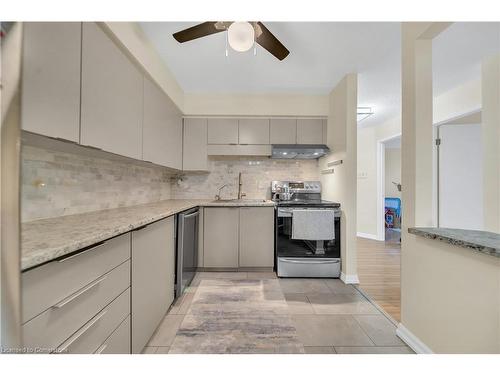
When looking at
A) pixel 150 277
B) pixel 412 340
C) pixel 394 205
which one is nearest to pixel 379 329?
pixel 412 340

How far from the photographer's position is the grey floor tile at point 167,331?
1.40 meters

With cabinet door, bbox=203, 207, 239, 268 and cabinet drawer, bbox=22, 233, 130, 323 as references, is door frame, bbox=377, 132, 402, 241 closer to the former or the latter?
cabinet door, bbox=203, 207, 239, 268

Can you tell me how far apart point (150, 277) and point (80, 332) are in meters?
0.60

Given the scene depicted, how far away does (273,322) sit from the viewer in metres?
1.63

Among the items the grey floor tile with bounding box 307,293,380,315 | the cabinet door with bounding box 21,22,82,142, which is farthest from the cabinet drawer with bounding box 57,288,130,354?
the grey floor tile with bounding box 307,293,380,315

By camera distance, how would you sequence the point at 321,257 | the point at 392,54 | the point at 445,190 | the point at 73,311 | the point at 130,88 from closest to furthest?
the point at 73,311 → the point at 130,88 → the point at 392,54 → the point at 321,257 → the point at 445,190

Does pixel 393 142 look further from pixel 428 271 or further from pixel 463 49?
pixel 428 271

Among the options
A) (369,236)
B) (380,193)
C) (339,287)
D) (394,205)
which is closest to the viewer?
(339,287)

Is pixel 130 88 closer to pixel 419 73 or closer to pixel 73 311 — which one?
pixel 73 311

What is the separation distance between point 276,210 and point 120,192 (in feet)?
5.64

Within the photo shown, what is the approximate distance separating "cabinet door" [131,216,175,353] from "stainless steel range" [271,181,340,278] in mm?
1324

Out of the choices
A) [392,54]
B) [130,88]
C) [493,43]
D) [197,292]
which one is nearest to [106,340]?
[197,292]

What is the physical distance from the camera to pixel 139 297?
3.92ft

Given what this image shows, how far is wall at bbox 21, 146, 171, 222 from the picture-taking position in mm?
1147
